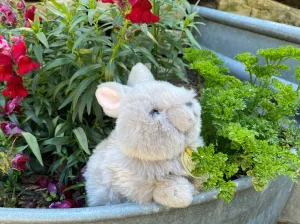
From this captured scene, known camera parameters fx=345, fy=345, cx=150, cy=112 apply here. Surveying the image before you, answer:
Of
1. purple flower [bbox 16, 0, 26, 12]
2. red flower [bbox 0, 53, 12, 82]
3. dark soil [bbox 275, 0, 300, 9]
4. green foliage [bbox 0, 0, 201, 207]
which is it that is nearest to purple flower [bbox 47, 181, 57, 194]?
green foliage [bbox 0, 0, 201, 207]

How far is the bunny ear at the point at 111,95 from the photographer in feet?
3.03

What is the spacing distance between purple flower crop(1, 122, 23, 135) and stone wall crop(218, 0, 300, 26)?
80.9 inches

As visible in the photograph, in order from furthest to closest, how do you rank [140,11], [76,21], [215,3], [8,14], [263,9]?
[263,9] < [215,3] < [8,14] < [76,21] < [140,11]

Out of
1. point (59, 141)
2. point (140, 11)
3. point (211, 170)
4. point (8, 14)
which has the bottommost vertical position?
point (59, 141)

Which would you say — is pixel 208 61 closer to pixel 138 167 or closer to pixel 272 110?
pixel 272 110

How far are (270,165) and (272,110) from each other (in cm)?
31

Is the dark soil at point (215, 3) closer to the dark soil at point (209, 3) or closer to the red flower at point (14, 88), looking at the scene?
the dark soil at point (209, 3)

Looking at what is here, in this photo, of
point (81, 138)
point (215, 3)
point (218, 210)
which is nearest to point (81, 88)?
point (81, 138)

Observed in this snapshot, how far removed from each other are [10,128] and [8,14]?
0.46m

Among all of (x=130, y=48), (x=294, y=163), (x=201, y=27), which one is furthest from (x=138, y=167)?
(x=201, y=27)

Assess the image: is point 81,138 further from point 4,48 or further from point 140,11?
point 140,11

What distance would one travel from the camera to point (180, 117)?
33.3 inches

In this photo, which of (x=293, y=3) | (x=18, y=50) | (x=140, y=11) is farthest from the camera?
(x=293, y=3)

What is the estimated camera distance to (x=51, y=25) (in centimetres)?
156
